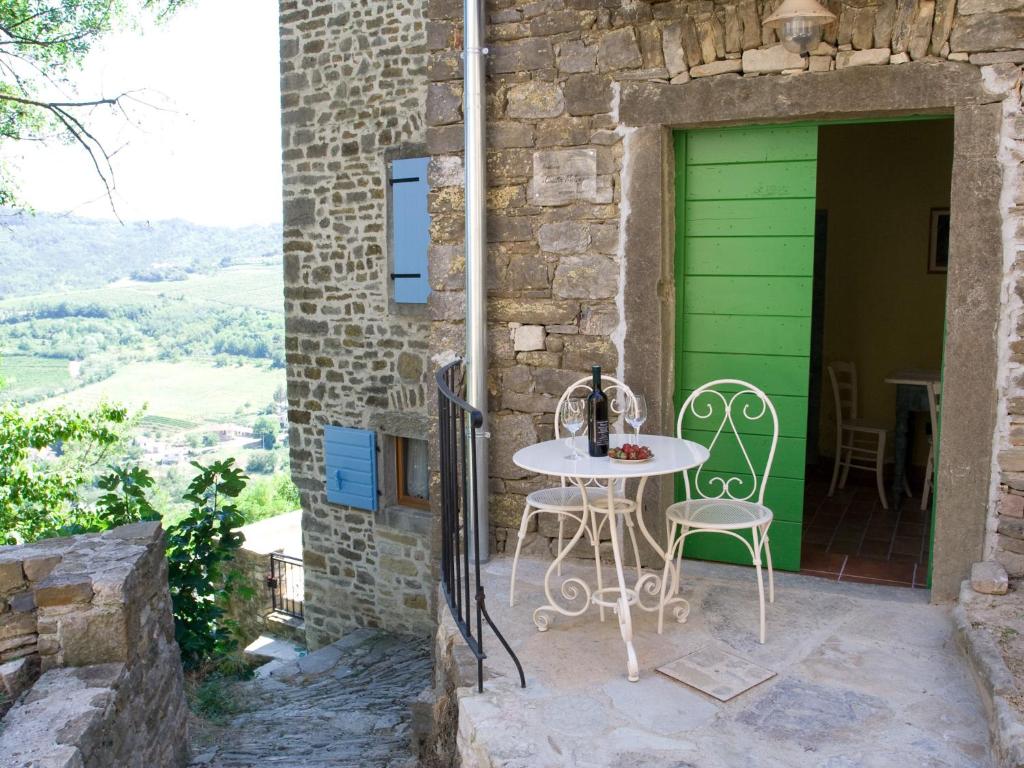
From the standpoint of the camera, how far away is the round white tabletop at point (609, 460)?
317cm

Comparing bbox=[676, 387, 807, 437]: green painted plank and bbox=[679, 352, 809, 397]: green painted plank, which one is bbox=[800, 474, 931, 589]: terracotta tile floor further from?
bbox=[679, 352, 809, 397]: green painted plank

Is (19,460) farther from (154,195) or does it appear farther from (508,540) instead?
(154,195)

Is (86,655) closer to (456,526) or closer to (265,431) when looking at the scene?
(456,526)

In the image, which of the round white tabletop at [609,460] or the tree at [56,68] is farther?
the tree at [56,68]

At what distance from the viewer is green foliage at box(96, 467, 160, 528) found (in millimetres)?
5730

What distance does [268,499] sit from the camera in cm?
1800

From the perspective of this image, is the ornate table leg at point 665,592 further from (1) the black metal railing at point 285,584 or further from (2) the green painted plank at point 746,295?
(1) the black metal railing at point 285,584

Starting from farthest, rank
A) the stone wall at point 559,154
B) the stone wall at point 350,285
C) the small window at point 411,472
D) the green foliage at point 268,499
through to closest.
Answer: the green foliage at point 268,499, the small window at point 411,472, the stone wall at point 350,285, the stone wall at point 559,154

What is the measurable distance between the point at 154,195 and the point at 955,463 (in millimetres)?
29550

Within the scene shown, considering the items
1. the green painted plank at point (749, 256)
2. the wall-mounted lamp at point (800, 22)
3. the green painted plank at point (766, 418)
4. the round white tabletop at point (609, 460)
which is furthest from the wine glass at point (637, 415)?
the wall-mounted lamp at point (800, 22)

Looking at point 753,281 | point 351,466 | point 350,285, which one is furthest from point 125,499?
point 753,281

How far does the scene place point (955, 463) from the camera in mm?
3695

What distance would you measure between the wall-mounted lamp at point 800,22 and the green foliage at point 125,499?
4.37 meters

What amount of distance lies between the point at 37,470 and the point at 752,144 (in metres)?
8.32
